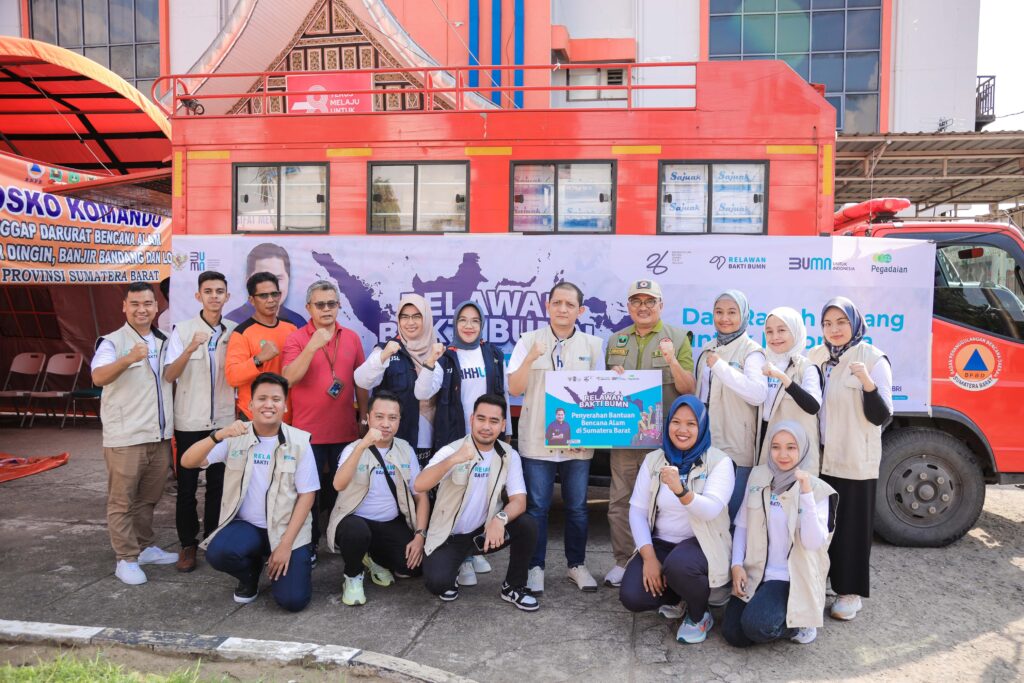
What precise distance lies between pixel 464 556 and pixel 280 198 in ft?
11.2

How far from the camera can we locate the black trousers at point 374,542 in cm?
448

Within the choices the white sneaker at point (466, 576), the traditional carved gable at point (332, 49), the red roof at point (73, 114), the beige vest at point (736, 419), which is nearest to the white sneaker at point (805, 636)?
the beige vest at point (736, 419)

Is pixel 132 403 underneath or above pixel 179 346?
underneath

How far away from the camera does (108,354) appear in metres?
4.75

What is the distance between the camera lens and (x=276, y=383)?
4488 mm

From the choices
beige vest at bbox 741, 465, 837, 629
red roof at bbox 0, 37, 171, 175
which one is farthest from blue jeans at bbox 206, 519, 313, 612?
red roof at bbox 0, 37, 171, 175

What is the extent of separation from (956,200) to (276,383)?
13.3 metres

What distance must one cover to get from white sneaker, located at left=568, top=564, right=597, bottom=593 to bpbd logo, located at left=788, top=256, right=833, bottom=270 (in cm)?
277

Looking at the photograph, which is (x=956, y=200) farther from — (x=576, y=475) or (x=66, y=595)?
(x=66, y=595)

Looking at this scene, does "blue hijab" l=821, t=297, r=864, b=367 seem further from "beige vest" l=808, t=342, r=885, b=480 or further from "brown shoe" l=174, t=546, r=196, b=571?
"brown shoe" l=174, t=546, r=196, b=571

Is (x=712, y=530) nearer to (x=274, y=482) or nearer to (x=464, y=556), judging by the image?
(x=464, y=556)

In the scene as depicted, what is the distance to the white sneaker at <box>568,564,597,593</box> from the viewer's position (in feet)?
15.6

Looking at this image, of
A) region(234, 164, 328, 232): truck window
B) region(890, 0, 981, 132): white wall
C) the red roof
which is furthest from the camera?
region(890, 0, 981, 132): white wall

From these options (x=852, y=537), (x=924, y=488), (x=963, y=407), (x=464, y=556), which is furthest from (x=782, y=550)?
(x=963, y=407)
